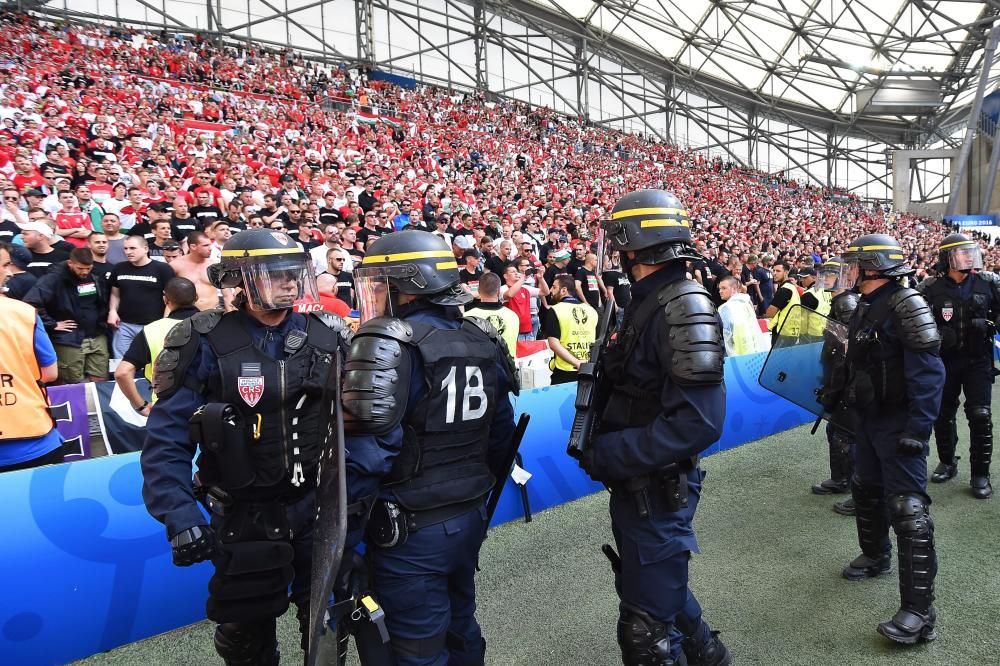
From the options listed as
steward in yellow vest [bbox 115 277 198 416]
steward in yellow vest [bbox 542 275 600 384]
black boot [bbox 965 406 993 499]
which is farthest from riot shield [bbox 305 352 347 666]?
black boot [bbox 965 406 993 499]

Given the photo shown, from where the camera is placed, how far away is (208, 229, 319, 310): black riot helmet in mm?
2520

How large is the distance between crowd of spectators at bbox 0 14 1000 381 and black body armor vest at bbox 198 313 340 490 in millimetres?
1957

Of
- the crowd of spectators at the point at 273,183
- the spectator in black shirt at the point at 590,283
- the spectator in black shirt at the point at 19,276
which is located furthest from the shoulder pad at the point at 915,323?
the spectator in black shirt at the point at 19,276

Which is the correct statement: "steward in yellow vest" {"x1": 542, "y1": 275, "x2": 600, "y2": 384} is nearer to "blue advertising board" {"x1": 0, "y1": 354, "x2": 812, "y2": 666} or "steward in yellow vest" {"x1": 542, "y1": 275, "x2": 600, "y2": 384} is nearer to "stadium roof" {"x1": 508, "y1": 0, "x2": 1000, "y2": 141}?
"blue advertising board" {"x1": 0, "y1": 354, "x2": 812, "y2": 666}

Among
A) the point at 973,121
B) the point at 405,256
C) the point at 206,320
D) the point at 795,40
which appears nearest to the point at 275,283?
the point at 206,320

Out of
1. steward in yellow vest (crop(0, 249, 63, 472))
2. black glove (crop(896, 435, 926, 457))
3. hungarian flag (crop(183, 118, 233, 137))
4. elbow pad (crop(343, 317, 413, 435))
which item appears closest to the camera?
elbow pad (crop(343, 317, 413, 435))

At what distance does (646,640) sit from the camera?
2264mm

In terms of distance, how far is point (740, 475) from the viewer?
5.46m

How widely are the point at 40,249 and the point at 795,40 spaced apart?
39.4m

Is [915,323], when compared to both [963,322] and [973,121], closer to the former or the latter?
[963,322]

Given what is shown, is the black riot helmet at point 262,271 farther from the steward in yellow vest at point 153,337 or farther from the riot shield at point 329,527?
the steward in yellow vest at point 153,337

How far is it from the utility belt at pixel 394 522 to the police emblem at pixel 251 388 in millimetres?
650

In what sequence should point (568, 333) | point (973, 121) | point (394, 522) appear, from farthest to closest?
point (973, 121) < point (568, 333) < point (394, 522)

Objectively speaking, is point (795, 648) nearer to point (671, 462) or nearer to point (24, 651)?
point (671, 462)
